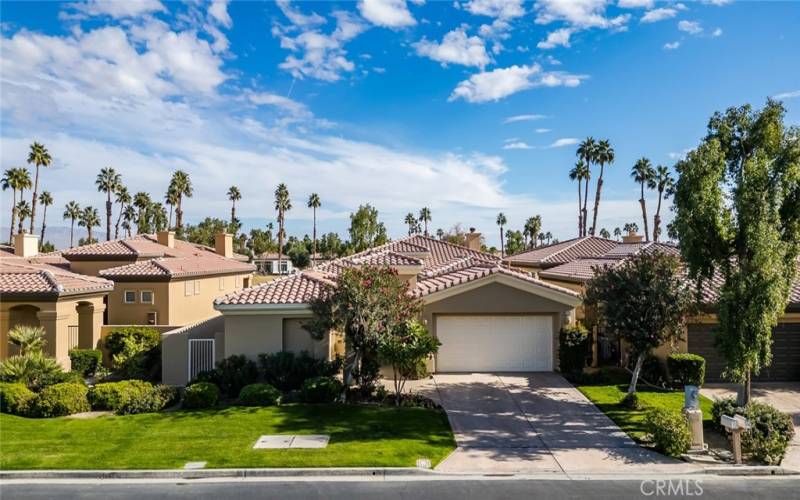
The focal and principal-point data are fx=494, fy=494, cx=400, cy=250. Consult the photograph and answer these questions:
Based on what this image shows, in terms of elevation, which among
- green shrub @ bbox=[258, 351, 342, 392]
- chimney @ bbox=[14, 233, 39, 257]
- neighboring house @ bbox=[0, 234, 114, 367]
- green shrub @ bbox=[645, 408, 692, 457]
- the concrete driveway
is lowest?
the concrete driveway

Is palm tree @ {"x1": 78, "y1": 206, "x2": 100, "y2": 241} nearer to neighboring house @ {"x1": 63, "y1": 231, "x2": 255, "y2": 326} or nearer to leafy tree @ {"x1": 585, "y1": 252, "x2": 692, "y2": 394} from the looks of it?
neighboring house @ {"x1": 63, "y1": 231, "x2": 255, "y2": 326}

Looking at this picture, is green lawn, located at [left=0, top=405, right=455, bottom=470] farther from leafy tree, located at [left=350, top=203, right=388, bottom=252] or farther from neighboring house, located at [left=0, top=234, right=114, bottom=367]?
leafy tree, located at [left=350, top=203, right=388, bottom=252]

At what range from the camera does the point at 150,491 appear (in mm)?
9695

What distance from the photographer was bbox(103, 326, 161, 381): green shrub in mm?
19297

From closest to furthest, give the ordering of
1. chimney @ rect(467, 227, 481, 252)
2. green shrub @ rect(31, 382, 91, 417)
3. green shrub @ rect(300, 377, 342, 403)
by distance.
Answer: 1. green shrub @ rect(31, 382, 91, 417)
2. green shrub @ rect(300, 377, 342, 403)
3. chimney @ rect(467, 227, 481, 252)

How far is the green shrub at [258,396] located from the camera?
14766 mm

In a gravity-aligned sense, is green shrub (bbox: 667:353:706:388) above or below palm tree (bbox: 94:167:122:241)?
below

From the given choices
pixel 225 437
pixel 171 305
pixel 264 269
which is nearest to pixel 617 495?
pixel 225 437

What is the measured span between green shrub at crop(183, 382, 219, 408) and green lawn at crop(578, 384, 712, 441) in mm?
11633

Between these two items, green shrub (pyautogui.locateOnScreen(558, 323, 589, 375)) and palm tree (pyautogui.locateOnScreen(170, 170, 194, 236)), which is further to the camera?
palm tree (pyautogui.locateOnScreen(170, 170, 194, 236))

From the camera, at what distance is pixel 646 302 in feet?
46.5

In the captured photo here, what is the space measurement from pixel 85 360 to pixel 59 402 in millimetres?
6364

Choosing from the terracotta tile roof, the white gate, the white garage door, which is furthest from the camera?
the white garage door

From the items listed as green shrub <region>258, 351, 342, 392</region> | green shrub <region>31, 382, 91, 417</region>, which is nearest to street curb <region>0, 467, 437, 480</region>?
green shrub <region>31, 382, 91, 417</region>
